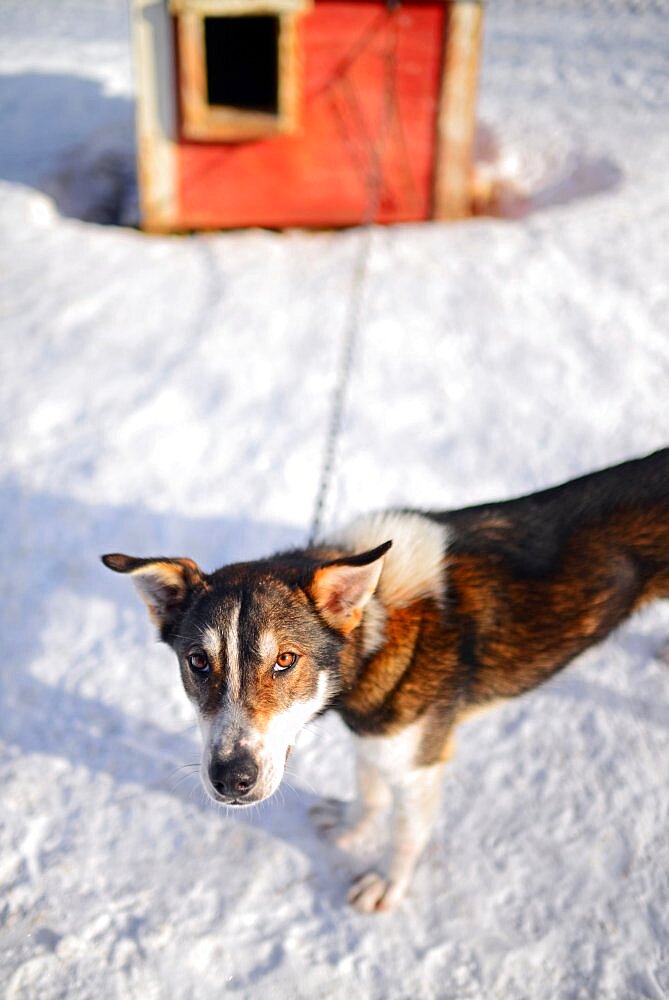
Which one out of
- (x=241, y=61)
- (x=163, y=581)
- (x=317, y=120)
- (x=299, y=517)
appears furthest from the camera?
(x=241, y=61)

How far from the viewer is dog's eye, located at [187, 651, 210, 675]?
6.83ft

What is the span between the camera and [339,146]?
652 cm

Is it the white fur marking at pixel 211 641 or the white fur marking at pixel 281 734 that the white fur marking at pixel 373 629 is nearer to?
the white fur marking at pixel 281 734

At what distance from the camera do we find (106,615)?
3.67 m

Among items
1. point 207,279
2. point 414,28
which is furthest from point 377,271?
point 414,28

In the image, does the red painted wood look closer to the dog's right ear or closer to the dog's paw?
the dog's right ear

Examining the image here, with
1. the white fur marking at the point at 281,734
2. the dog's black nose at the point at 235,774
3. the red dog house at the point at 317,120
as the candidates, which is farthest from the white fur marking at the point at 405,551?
the red dog house at the point at 317,120

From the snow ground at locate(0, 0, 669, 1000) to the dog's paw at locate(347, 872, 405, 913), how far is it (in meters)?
0.04

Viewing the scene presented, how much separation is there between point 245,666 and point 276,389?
3.30 meters

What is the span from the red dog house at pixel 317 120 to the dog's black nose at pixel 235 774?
225 inches

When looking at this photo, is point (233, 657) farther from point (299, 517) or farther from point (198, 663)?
point (299, 517)

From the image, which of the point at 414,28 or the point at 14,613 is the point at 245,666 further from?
the point at 414,28

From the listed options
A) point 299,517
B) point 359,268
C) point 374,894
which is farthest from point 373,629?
point 359,268

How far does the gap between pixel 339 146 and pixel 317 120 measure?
29 cm
